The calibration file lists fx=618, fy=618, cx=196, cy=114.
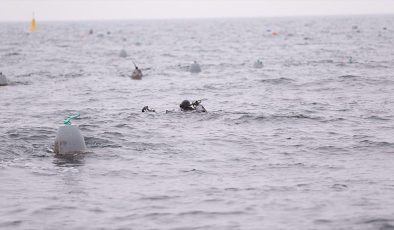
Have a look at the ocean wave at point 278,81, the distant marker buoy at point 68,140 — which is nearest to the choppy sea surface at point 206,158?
the distant marker buoy at point 68,140

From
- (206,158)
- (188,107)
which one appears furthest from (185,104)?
(206,158)

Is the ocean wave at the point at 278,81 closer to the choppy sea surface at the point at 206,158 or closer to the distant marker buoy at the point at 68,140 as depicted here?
the choppy sea surface at the point at 206,158

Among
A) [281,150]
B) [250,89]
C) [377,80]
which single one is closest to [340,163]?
[281,150]

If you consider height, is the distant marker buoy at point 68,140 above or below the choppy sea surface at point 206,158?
above

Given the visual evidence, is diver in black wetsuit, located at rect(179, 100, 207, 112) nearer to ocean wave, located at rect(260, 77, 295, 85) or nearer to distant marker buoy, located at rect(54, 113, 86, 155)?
distant marker buoy, located at rect(54, 113, 86, 155)

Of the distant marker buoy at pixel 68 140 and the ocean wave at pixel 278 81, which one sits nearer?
the distant marker buoy at pixel 68 140

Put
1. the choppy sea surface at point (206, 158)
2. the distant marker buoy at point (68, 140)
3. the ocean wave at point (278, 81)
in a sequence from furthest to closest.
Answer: the ocean wave at point (278, 81) < the distant marker buoy at point (68, 140) < the choppy sea surface at point (206, 158)

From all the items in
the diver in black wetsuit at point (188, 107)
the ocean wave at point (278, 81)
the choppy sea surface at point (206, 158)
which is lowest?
the ocean wave at point (278, 81)

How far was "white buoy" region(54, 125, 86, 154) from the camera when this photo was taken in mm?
15859

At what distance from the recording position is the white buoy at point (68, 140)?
15.9 meters

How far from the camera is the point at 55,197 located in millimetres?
12508

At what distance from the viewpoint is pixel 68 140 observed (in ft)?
52.1

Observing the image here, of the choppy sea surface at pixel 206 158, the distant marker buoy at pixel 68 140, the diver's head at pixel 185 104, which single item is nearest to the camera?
the choppy sea surface at pixel 206 158

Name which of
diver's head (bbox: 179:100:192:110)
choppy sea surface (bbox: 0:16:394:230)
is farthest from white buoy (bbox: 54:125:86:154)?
diver's head (bbox: 179:100:192:110)
